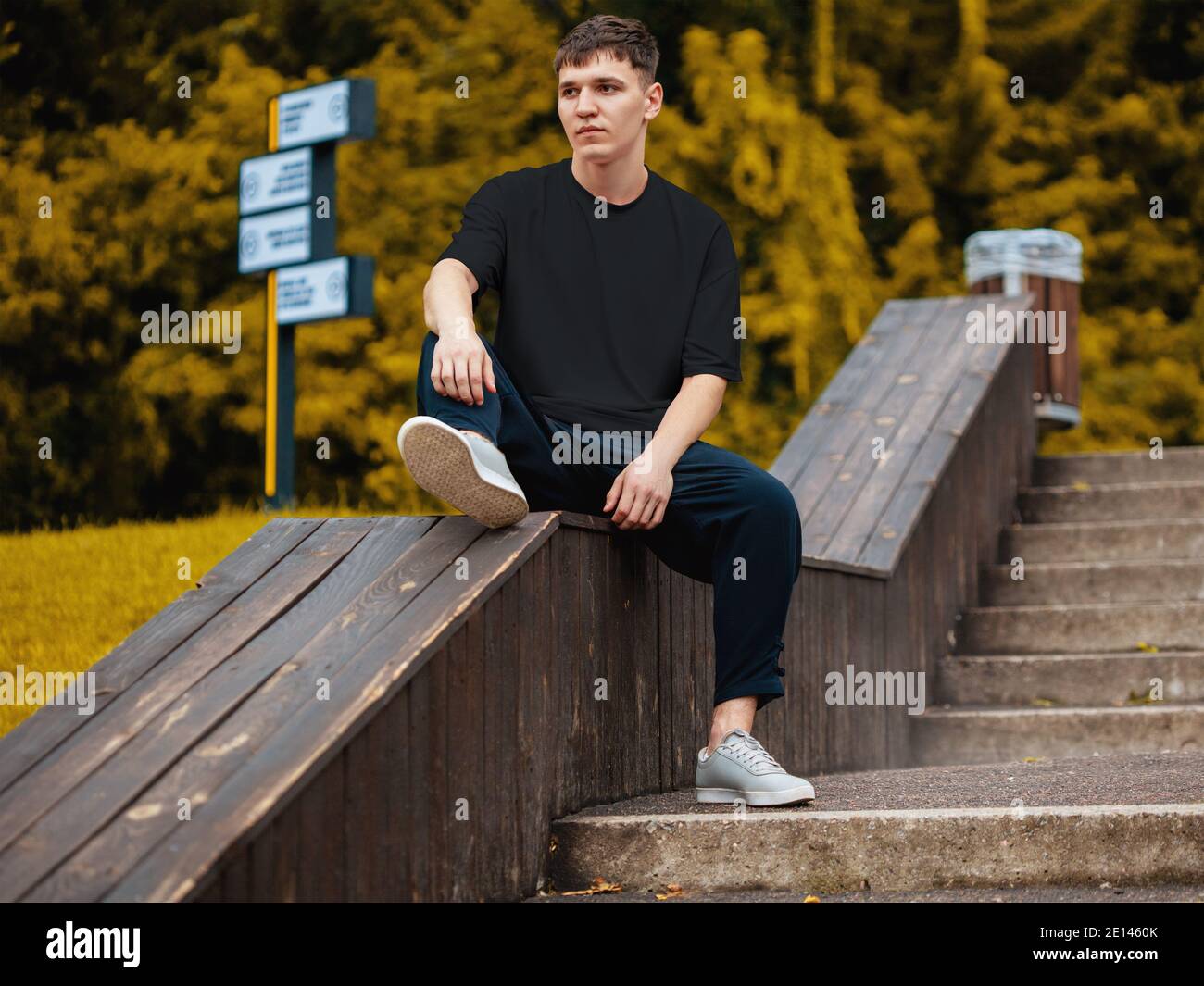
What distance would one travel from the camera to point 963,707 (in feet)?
17.2

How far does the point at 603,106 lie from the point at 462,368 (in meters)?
0.75

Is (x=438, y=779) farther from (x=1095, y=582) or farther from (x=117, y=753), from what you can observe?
(x=1095, y=582)

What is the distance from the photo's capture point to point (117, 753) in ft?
7.89

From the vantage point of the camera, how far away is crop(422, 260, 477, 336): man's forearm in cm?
300

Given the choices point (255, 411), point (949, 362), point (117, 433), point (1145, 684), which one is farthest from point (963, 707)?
point (117, 433)

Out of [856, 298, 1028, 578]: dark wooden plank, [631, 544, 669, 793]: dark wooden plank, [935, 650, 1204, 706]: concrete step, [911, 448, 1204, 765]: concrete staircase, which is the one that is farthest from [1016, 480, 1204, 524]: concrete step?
[631, 544, 669, 793]: dark wooden plank

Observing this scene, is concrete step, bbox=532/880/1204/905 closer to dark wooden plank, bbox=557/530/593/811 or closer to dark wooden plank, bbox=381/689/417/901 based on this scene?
dark wooden plank, bbox=557/530/593/811

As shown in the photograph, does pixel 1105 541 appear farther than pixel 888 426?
Yes

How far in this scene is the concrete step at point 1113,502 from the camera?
615 centimetres

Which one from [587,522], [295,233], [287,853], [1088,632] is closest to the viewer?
[287,853]

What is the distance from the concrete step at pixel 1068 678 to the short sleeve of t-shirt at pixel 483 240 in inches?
104

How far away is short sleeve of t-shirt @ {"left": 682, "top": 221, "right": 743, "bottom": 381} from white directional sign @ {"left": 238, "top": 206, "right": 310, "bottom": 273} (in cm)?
503

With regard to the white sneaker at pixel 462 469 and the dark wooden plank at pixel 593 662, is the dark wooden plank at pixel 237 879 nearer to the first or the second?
the white sneaker at pixel 462 469

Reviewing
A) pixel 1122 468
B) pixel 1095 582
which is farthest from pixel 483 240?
pixel 1122 468
